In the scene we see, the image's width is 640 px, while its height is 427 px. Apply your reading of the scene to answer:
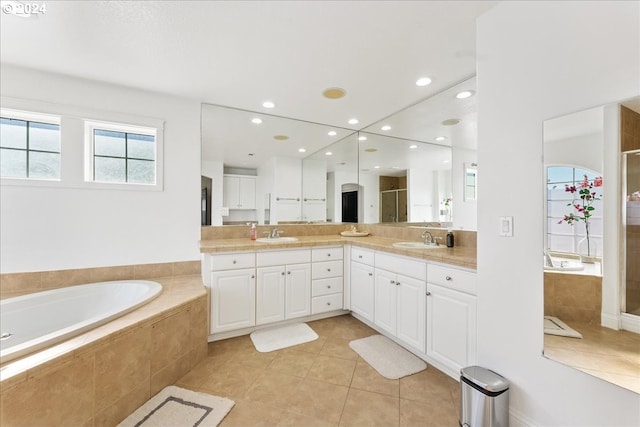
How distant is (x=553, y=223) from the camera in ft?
4.20

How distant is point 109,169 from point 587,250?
3.63 metres

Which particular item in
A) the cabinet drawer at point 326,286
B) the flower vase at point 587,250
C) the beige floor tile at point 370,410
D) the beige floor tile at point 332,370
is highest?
the flower vase at point 587,250

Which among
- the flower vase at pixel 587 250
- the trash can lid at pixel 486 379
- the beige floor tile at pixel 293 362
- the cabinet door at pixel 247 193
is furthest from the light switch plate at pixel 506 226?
the cabinet door at pixel 247 193

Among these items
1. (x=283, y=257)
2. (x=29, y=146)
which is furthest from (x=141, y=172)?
(x=283, y=257)

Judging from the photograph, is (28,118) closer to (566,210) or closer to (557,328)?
(566,210)

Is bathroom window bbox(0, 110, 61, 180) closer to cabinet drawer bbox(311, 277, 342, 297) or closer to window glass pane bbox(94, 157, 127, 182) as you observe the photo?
window glass pane bbox(94, 157, 127, 182)

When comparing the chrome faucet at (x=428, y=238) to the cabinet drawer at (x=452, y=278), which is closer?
the cabinet drawer at (x=452, y=278)

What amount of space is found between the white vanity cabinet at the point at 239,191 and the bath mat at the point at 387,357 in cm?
200

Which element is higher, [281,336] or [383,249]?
[383,249]

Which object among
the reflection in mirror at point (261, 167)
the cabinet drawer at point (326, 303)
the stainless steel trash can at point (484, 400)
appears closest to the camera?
the stainless steel trash can at point (484, 400)

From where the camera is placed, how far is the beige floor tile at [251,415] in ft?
4.86

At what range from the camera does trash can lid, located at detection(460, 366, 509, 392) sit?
1.35 meters

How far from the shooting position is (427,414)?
1559 mm

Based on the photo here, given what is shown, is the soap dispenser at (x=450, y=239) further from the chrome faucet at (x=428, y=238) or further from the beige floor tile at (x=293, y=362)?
the beige floor tile at (x=293, y=362)
